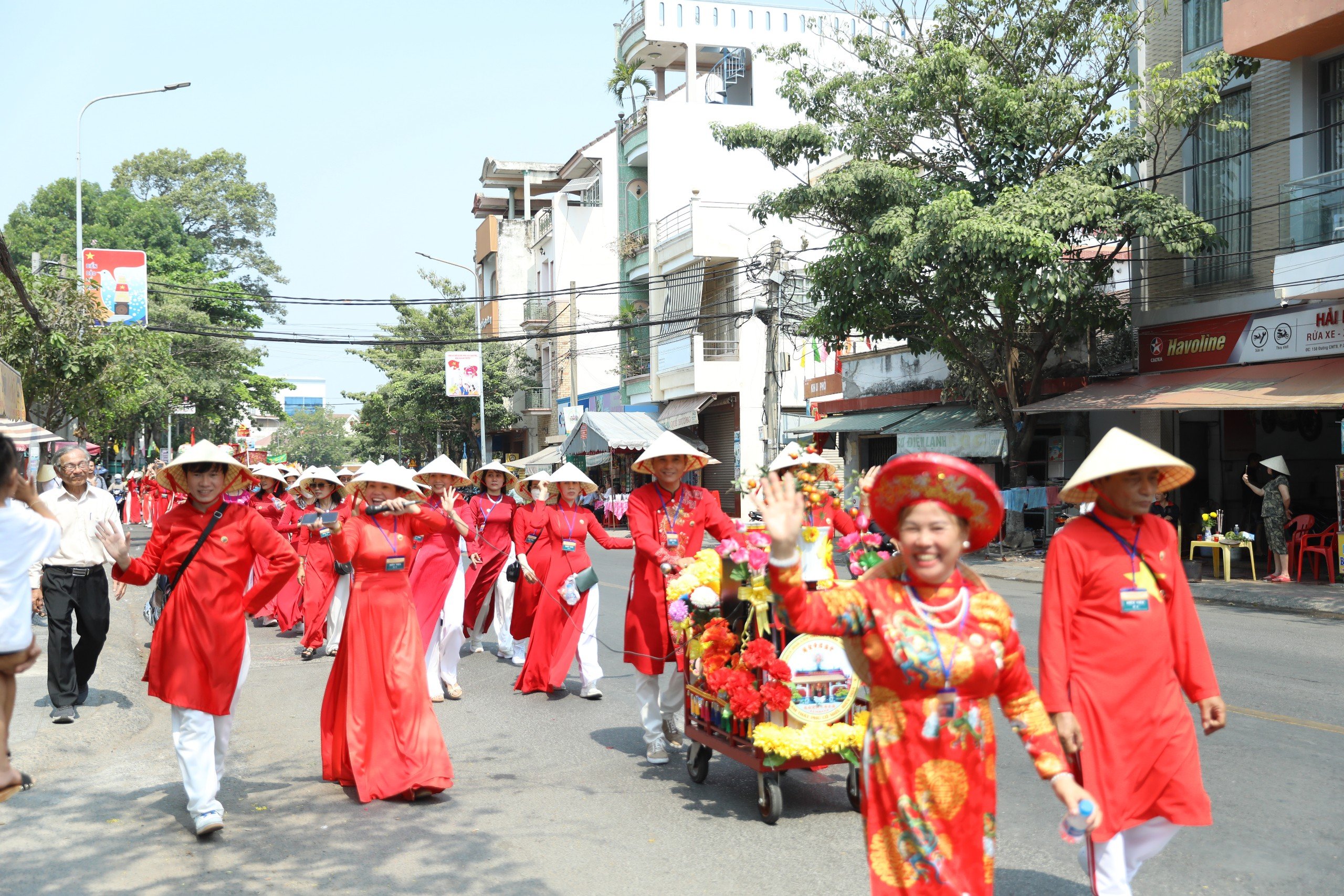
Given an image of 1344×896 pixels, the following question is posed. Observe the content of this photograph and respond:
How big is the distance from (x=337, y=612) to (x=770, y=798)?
262 inches

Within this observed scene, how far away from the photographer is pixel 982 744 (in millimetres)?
3332

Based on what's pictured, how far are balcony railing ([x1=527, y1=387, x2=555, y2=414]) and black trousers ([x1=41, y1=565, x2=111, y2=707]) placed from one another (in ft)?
129

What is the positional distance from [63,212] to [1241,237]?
2229 inches

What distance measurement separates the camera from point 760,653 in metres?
5.62

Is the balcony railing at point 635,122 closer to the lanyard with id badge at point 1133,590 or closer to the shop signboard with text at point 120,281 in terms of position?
the shop signboard with text at point 120,281

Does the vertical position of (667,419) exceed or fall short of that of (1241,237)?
it falls short

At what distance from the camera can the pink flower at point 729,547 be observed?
559cm

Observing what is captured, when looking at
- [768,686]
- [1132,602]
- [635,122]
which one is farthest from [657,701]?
[635,122]

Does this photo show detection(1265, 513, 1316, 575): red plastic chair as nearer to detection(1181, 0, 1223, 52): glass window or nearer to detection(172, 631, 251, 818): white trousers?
detection(1181, 0, 1223, 52): glass window

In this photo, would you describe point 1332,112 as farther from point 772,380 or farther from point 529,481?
point 529,481

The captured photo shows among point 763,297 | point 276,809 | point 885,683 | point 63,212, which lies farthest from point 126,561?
point 63,212

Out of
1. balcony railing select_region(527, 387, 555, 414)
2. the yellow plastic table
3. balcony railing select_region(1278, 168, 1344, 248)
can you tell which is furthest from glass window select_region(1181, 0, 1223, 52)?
balcony railing select_region(527, 387, 555, 414)

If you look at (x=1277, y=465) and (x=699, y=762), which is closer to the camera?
(x=699, y=762)

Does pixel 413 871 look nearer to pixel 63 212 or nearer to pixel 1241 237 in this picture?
pixel 1241 237
